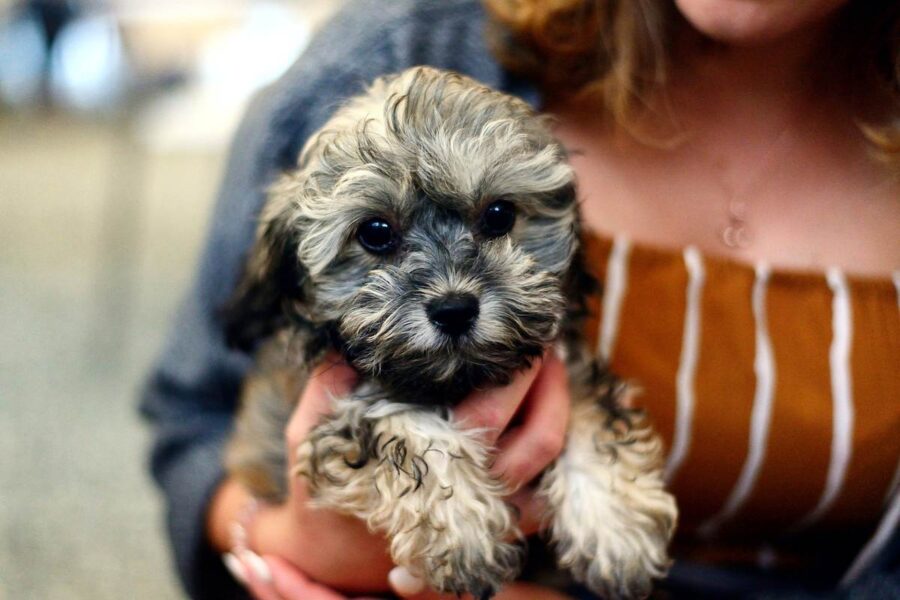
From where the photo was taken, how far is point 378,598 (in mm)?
1351

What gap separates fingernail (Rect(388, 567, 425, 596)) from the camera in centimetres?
119

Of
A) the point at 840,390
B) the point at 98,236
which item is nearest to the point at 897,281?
the point at 840,390

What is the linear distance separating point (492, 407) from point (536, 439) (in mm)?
72

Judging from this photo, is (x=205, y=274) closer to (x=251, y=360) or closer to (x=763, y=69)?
(x=251, y=360)

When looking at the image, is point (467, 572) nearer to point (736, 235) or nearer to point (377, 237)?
point (377, 237)

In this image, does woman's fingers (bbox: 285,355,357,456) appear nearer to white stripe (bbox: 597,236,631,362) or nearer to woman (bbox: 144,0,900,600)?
woman (bbox: 144,0,900,600)

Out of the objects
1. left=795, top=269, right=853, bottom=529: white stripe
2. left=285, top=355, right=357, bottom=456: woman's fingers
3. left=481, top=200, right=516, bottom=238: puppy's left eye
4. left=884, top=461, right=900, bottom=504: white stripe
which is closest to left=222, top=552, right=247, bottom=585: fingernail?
left=285, top=355, right=357, bottom=456: woman's fingers

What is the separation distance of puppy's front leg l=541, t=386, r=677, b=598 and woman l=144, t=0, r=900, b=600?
8 cm

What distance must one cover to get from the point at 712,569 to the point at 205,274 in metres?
1.04

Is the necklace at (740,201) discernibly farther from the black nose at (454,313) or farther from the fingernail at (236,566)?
the fingernail at (236,566)

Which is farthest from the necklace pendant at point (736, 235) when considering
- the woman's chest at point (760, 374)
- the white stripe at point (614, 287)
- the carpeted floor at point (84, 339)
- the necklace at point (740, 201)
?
the carpeted floor at point (84, 339)

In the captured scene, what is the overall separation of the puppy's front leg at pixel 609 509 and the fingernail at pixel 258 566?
18.2 inches

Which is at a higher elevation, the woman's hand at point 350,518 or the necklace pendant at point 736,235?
the necklace pendant at point 736,235

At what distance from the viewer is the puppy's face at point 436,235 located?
1083mm
